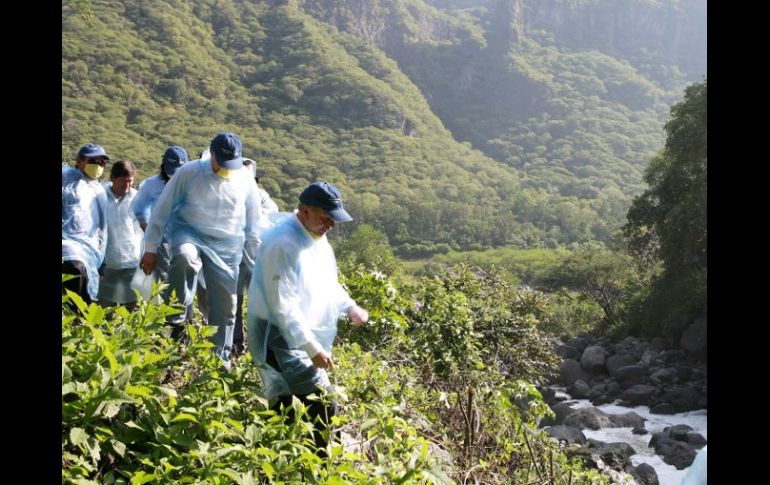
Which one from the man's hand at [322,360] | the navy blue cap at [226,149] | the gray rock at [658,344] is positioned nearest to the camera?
the man's hand at [322,360]

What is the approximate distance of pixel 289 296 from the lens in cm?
305

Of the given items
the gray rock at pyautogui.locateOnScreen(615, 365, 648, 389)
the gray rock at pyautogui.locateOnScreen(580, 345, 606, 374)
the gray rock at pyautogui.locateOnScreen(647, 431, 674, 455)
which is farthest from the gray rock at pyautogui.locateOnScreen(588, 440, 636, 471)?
the gray rock at pyautogui.locateOnScreen(580, 345, 606, 374)

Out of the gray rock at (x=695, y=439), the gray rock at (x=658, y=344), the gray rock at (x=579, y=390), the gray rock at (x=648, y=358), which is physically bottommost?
the gray rock at (x=579, y=390)

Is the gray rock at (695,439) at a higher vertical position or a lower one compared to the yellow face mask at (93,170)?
lower

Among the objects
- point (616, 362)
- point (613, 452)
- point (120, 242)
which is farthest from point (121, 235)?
point (616, 362)

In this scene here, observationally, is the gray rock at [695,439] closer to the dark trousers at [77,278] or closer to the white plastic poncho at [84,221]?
the white plastic poncho at [84,221]

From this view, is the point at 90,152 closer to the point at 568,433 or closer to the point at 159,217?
the point at 159,217

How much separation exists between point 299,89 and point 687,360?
184 ft

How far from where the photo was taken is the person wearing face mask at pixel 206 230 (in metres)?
4.30

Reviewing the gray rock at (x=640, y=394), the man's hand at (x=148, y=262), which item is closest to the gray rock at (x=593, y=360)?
the gray rock at (x=640, y=394)

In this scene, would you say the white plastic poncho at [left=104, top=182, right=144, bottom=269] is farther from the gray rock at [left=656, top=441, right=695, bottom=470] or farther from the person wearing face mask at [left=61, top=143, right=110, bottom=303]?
the gray rock at [left=656, top=441, right=695, bottom=470]
